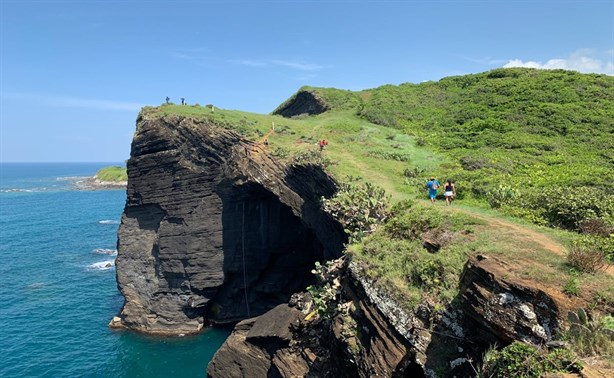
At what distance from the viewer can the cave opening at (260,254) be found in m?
39.5

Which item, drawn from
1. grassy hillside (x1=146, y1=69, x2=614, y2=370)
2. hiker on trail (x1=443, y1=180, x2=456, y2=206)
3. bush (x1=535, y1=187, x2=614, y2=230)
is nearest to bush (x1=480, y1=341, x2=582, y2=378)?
grassy hillside (x1=146, y1=69, x2=614, y2=370)

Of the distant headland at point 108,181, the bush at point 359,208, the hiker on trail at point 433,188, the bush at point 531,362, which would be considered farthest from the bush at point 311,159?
the distant headland at point 108,181

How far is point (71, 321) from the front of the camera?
40.0 meters

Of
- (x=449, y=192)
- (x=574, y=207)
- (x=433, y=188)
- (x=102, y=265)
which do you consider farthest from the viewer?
(x=102, y=265)

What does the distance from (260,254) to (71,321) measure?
19.9 metres

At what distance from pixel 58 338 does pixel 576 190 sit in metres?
42.4

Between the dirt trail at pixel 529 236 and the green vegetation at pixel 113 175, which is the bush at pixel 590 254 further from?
the green vegetation at pixel 113 175

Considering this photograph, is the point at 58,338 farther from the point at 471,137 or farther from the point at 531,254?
the point at 471,137

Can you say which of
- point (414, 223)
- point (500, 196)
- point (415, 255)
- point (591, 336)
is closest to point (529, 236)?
point (415, 255)

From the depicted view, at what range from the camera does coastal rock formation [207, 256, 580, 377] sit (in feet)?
36.2

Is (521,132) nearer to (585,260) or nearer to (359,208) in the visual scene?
(359,208)

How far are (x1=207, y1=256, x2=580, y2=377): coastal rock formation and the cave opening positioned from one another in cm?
1799

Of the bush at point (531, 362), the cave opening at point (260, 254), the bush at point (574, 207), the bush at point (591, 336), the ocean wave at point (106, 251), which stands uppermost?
the bush at point (574, 207)

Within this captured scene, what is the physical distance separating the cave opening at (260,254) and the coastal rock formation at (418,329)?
59.0ft
